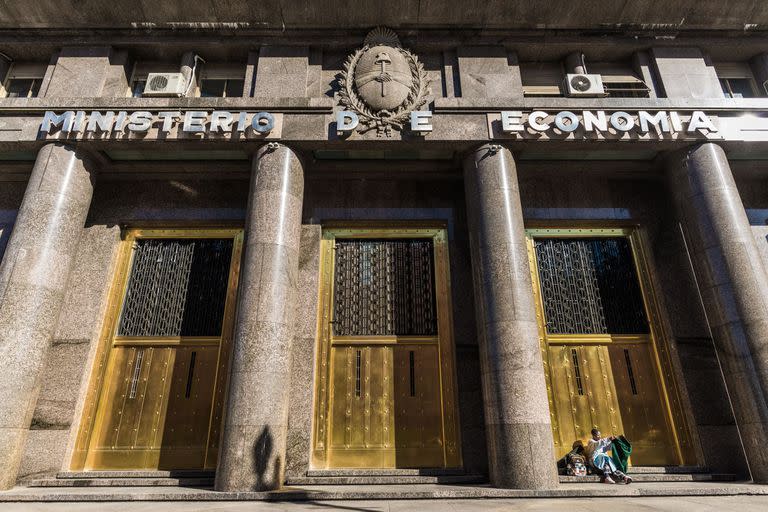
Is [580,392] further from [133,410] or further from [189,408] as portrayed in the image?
[133,410]

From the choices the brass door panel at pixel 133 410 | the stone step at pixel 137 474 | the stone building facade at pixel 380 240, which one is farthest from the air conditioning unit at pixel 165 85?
the stone step at pixel 137 474

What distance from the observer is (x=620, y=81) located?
12.6 meters

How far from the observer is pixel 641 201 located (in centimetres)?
1246

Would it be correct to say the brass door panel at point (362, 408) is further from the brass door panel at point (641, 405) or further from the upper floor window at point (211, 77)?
the upper floor window at point (211, 77)

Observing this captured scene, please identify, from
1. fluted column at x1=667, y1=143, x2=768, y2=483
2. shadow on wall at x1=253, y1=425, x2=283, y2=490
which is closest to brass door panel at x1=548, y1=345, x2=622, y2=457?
fluted column at x1=667, y1=143, x2=768, y2=483

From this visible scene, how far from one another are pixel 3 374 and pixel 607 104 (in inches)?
598

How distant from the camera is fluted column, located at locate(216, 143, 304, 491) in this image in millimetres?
8258

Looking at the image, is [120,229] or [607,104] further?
[120,229]

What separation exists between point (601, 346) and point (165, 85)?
44.8ft

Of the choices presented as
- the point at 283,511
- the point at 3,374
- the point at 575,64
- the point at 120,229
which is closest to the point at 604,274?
the point at 575,64

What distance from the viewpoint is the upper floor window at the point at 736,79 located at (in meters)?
12.7

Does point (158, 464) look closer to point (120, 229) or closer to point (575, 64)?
point (120, 229)

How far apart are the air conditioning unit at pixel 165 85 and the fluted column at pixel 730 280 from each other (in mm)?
13341

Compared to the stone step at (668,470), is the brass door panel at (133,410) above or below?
above
